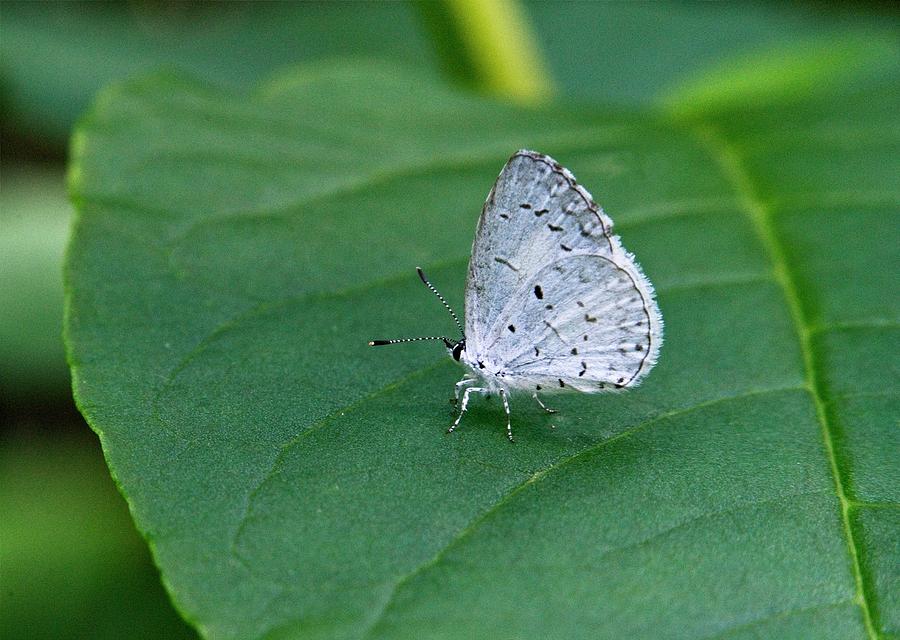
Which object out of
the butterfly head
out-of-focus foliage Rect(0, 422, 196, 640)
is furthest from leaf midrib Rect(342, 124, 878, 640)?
out-of-focus foliage Rect(0, 422, 196, 640)

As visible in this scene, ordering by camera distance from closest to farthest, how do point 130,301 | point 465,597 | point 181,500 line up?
point 465,597 < point 181,500 < point 130,301

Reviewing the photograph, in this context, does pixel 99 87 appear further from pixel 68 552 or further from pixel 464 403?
pixel 464 403

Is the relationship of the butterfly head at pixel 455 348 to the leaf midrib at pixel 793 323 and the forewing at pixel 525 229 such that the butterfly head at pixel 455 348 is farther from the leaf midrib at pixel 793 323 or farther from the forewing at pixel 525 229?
the leaf midrib at pixel 793 323

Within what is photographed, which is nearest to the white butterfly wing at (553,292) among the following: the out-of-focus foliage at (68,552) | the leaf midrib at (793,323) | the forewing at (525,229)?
the forewing at (525,229)

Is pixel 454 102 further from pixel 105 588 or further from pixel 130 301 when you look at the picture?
pixel 105 588

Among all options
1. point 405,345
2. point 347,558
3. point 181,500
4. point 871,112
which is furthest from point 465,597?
point 871,112

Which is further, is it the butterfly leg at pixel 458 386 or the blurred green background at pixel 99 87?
the blurred green background at pixel 99 87

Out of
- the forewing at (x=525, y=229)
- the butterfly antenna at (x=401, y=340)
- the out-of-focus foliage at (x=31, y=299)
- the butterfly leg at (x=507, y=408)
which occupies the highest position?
the out-of-focus foliage at (x=31, y=299)

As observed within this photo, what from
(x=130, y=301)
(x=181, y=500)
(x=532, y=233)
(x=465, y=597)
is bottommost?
(x=465, y=597)
